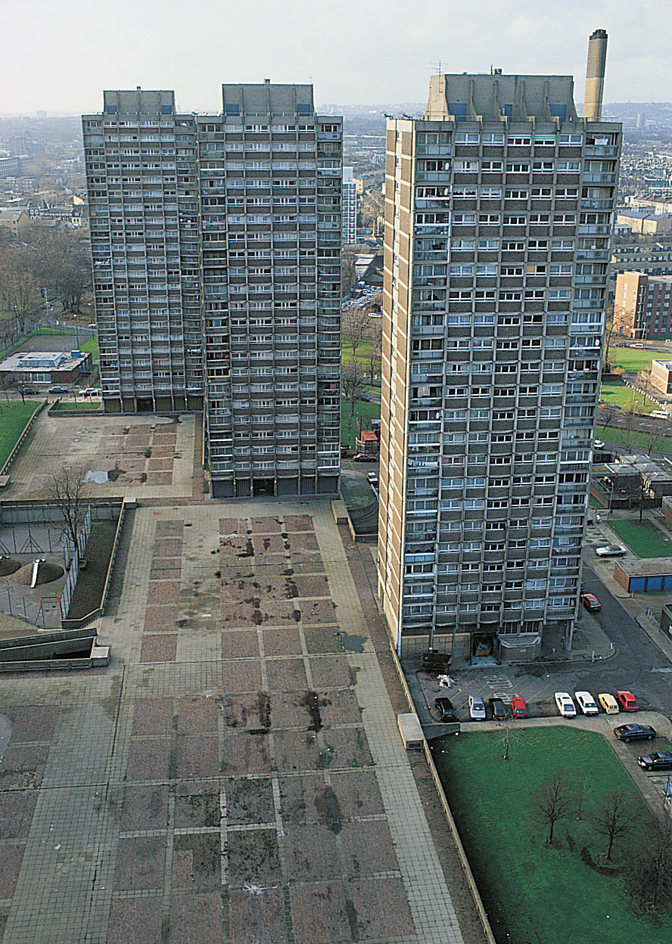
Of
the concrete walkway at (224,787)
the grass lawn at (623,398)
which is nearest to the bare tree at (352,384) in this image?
the grass lawn at (623,398)

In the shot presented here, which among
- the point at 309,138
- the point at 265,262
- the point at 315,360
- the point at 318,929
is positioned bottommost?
the point at 318,929

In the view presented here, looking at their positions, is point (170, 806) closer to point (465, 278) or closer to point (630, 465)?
point (465, 278)

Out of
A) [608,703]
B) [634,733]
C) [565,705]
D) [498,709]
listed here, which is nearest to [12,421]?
[498,709]

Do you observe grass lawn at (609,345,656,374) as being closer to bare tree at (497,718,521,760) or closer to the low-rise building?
the low-rise building

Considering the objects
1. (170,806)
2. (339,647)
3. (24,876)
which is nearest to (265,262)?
(339,647)

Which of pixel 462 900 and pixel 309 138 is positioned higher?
pixel 309 138

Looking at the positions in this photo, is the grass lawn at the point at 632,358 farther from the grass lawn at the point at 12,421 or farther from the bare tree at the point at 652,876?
the bare tree at the point at 652,876
